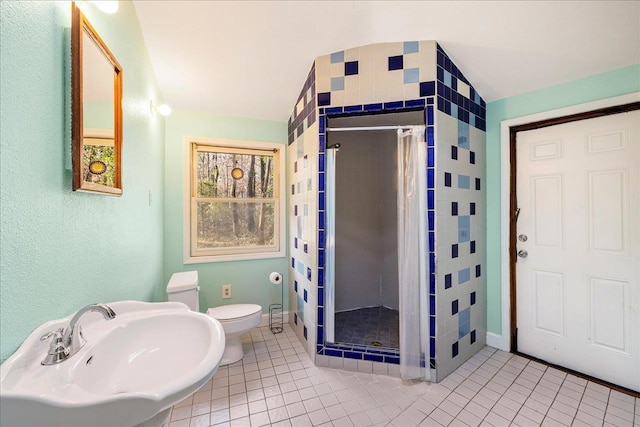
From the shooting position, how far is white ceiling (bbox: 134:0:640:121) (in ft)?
5.35

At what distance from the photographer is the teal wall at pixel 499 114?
1.92 meters

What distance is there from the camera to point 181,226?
2.65 m

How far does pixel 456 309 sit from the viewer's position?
2070 millimetres

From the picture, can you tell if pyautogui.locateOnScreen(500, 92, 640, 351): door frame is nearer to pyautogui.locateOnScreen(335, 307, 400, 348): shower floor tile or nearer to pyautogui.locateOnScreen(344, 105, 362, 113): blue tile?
pyautogui.locateOnScreen(335, 307, 400, 348): shower floor tile

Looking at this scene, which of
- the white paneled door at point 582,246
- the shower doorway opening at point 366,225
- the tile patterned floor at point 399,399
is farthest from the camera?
the shower doorway opening at point 366,225

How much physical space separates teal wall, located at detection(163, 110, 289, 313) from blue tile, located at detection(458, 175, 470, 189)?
5.63 ft

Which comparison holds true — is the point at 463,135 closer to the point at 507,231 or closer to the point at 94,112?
the point at 507,231

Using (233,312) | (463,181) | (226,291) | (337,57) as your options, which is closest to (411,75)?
(337,57)

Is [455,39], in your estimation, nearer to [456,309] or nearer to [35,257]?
[456,309]

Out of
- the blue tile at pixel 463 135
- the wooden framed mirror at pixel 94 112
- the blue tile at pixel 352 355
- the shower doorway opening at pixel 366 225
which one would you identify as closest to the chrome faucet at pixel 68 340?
the wooden framed mirror at pixel 94 112

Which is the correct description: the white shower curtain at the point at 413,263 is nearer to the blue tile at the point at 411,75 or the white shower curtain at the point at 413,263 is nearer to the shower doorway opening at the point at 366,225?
the blue tile at the point at 411,75

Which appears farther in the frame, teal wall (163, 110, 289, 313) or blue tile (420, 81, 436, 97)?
teal wall (163, 110, 289, 313)

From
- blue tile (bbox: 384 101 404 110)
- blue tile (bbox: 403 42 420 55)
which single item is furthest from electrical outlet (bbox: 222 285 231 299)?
blue tile (bbox: 403 42 420 55)

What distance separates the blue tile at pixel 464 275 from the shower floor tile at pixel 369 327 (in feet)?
2.51
